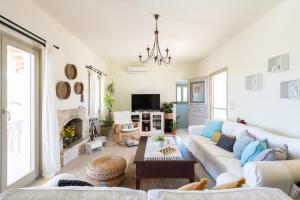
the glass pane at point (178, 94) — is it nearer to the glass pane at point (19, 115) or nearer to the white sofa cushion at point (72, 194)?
the glass pane at point (19, 115)

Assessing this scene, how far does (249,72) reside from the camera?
3430mm

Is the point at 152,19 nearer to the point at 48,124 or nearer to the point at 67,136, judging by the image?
the point at 48,124

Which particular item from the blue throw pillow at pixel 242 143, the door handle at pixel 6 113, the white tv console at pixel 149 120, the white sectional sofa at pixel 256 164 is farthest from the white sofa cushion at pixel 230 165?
the white tv console at pixel 149 120

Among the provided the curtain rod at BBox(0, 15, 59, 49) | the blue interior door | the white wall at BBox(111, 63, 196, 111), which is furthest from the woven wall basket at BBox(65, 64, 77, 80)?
the blue interior door

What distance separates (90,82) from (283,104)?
4244 millimetres

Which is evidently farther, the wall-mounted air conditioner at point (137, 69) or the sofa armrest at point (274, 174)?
the wall-mounted air conditioner at point (137, 69)

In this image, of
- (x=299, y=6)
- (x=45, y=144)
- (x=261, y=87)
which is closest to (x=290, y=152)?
(x=261, y=87)

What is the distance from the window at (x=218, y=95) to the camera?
4961 mm

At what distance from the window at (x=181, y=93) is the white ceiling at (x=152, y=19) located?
Result: 2613mm

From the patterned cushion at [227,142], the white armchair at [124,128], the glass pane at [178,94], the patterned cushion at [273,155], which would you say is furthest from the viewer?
the glass pane at [178,94]

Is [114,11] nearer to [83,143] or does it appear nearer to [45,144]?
[45,144]

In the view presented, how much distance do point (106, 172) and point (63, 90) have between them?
72.2 inches

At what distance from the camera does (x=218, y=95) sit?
5371 millimetres

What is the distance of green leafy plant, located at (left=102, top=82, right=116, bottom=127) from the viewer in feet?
19.5
